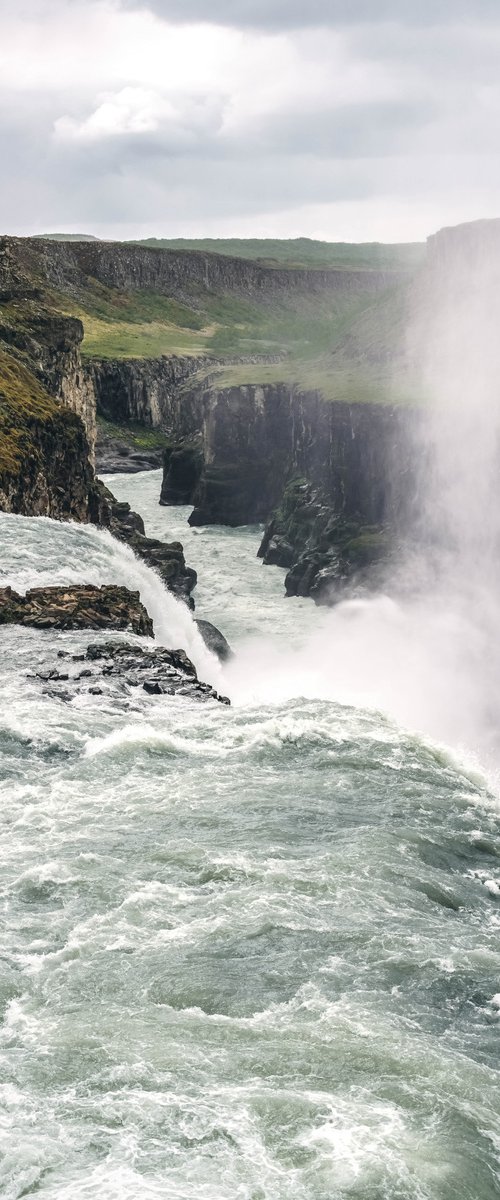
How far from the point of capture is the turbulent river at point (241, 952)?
25438 millimetres

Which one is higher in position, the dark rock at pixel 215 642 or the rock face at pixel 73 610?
the rock face at pixel 73 610

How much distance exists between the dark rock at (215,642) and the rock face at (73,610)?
80.3 feet

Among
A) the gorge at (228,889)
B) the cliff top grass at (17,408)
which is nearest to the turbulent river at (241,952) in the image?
the gorge at (228,889)

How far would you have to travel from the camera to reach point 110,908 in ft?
120

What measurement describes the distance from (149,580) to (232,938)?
170 ft

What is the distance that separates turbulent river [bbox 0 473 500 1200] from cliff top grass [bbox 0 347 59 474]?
2883 centimetres

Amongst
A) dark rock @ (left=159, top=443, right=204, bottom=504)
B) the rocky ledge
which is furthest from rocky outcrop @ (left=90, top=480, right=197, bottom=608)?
dark rock @ (left=159, top=443, right=204, bottom=504)

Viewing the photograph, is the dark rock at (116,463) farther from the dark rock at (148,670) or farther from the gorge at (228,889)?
the dark rock at (148,670)

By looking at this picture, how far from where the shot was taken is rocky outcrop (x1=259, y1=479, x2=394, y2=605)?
11612 cm

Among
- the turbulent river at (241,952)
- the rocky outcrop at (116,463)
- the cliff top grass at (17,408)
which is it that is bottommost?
the rocky outcrop at (116,463)

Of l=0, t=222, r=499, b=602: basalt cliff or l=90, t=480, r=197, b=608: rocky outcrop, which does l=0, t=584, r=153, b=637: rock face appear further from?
l=90, t=480, r=197, b=608: rocky outcrop

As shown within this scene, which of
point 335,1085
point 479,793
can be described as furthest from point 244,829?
point 335,1085

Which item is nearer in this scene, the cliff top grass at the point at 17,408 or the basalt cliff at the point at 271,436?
the cliff top grass at the point at 17,408

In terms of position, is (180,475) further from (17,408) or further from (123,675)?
(123,675)
